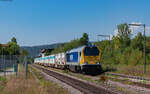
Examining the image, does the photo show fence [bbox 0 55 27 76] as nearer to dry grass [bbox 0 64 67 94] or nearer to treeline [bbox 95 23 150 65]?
dry grass [bbox 0 64 67 94]

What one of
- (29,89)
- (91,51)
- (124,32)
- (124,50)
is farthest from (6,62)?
(124,32)

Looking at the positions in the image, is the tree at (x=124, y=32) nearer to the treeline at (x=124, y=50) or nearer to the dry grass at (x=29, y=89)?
the treeline at (x=124, y=50)

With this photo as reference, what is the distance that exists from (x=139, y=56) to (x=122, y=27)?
26.0 metres

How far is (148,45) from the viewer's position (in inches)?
2258

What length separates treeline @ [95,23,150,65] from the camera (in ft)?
150

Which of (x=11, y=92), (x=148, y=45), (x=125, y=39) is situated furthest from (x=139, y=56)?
(x=11, y=92)

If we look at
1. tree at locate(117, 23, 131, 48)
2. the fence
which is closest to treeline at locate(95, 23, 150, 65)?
tree at locate(117, 23, 131, 48)

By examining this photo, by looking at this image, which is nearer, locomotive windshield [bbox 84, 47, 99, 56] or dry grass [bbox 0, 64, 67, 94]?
dry grass [bbox 0, 64, 67, 94]

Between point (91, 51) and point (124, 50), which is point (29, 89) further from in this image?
point (124, 50)

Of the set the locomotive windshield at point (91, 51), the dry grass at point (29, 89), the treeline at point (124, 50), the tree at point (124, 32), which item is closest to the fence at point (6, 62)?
the dry grass at point (29, 89)

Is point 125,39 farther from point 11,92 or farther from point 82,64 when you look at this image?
point 11,92

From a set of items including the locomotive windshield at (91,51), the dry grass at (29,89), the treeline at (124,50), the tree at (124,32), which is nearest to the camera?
the dry grass at (29,89)

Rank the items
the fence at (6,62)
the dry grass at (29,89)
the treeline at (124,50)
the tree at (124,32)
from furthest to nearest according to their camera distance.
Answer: the tree at (124,32)
the treeline at (124,50)
the fence at (6,62)
the dry grass at (29,89)

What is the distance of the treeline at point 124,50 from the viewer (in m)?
45.7
